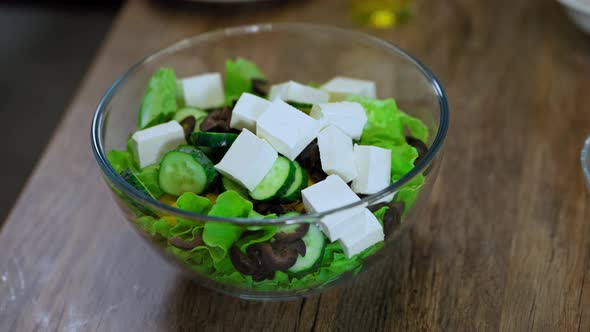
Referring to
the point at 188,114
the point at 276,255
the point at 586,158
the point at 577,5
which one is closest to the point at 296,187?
the point at 276,255

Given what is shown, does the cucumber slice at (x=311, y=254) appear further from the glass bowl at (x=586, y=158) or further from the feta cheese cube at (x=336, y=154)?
the glass bowl at (x=586, y=158)

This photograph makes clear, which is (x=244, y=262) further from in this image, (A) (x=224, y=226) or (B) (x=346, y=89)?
(B) (x=346, y=89)

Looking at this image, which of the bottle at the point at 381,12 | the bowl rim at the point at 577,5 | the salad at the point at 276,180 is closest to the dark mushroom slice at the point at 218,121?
the salad at the point at 276,180

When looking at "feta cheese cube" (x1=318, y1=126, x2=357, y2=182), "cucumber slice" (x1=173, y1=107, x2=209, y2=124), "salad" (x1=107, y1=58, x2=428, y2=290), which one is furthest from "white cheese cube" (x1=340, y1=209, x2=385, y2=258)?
"cucumber slice" (x1=173, y1=107, x2=209, y2=124)

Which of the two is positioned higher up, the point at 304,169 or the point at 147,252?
the point at 304,169

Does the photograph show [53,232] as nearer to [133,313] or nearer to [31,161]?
[133,313]

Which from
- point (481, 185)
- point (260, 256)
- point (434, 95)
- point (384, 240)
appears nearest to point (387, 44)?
point (434, 95)
